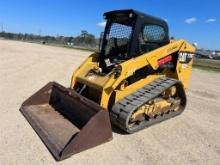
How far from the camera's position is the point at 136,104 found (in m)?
4.93

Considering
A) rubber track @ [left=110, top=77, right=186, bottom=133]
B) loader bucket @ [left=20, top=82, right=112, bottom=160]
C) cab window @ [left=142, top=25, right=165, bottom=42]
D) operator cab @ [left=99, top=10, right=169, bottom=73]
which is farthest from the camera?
cab window @ [left=142, top=25, right=165, bottom=42]

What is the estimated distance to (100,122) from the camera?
4.34 metres

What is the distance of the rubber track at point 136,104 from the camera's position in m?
4.85

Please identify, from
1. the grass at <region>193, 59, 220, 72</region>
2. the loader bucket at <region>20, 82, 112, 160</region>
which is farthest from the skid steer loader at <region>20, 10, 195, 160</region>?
the grass at <region>193, 59, 220, 72</region>

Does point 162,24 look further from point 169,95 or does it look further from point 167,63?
point 169,95

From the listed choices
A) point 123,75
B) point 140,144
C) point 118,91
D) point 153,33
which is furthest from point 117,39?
point 140,144

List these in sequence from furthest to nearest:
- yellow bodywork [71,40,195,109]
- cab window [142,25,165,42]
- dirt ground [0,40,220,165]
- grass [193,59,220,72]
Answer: grass [193,59,220,72]
cab window [142,25,165,42]
yellow bodywork [71,40,195,109]
dirt ground [0,40,220,165]

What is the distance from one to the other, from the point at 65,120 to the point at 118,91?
3.85ft

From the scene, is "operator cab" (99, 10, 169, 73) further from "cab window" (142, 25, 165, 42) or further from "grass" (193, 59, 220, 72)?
"grass" (193, 59, 220, 72)

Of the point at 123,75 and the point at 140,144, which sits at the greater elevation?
the point at 123,75

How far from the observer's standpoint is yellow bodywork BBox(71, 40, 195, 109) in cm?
509

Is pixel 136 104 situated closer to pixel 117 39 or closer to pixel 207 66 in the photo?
pixel 117 39

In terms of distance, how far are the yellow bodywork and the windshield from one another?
425mm

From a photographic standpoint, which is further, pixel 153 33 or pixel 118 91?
pixel 153 33
